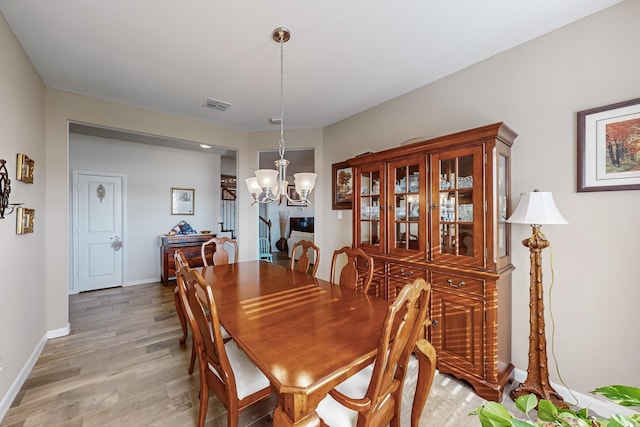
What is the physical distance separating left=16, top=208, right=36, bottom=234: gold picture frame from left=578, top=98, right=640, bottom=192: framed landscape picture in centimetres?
411

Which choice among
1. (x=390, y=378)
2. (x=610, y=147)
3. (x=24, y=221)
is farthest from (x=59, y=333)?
(x=610, y=147)

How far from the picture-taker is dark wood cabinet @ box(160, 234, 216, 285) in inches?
184

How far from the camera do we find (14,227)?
1.98 meters

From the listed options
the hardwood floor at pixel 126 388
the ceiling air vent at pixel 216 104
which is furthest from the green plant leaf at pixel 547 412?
the ceiling air vent at pixel 216 104

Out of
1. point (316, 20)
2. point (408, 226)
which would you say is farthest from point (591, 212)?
point (316, 20)

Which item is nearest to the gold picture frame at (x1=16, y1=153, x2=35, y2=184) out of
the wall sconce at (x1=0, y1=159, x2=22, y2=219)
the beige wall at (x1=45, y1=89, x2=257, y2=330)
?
the wall sconce at (x1=0, y1=159, x2=22, y2=219)

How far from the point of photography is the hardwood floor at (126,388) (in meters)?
1.73

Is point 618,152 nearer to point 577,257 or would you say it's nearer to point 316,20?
point 577,257

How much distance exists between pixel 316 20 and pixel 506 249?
2237 millimetres

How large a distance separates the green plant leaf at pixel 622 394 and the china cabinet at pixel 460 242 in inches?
55.4

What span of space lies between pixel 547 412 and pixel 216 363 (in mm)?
1384

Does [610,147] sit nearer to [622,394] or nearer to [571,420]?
[622,394]

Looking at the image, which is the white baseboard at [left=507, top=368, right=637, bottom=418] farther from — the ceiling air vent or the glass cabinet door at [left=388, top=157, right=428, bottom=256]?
the ceiling air vent

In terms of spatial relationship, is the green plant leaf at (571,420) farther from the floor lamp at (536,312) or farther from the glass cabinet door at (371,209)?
the glass cabinet door at (371,209)
